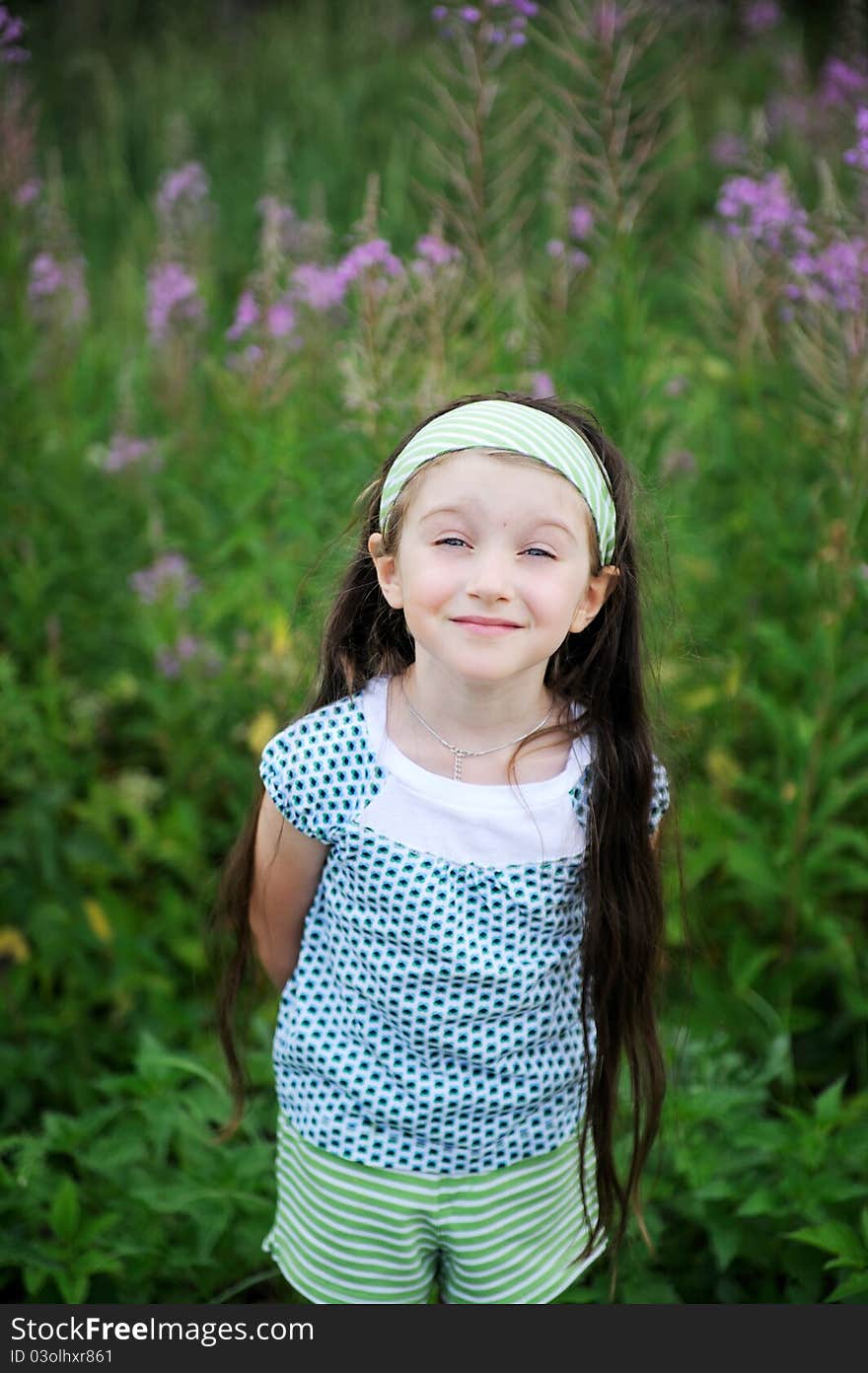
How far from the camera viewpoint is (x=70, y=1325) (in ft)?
5.63

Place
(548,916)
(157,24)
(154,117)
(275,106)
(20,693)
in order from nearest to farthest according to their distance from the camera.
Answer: (548,916)
(20,693)
(154,117)
(275,106)
(157,24)

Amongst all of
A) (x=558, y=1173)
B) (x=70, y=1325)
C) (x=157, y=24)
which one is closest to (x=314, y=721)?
(x=558, y=1173)

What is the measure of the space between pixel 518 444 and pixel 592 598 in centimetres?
24

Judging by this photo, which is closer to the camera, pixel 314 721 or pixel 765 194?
pixel 314 721

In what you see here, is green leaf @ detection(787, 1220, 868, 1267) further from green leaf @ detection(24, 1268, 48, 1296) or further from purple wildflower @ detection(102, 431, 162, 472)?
purple wildflower @ detection(102, 431, 162, 472)

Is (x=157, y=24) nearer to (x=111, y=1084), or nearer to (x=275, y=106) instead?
(x=275, y=106)

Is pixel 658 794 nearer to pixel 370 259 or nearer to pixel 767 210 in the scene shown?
pixel 370 259

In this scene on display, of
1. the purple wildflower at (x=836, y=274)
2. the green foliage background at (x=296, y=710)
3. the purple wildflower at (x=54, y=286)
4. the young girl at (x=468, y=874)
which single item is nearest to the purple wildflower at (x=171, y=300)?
the green foliage background at (x=296, y=710)

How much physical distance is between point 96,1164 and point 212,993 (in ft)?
2.79

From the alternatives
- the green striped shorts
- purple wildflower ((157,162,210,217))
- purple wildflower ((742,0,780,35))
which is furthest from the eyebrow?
purple wildflower ((742,0,780,35))

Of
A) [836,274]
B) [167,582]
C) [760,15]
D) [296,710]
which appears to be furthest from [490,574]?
[760,15]

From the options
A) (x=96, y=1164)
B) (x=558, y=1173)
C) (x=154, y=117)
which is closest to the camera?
(x=558, y=1173)

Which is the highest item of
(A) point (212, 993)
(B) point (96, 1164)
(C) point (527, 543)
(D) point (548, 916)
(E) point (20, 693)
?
(C) point (527, 543)

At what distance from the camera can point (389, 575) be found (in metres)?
1.52
